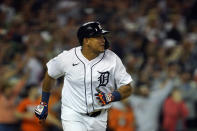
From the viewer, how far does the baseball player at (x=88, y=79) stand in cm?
500

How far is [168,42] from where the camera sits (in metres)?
10.4

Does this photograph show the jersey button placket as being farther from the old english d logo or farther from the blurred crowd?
the blurred crowd

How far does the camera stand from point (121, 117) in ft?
25.3

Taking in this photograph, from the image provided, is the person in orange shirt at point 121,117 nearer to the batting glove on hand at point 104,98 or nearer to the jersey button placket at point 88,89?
the jersey button placket at point 88,89

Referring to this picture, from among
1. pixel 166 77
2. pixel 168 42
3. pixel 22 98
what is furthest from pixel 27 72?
pixel 168 42

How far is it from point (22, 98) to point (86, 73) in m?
2.88

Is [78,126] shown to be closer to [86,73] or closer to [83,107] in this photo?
[83,107]

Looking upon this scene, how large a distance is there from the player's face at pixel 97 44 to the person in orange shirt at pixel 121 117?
9.36 feet

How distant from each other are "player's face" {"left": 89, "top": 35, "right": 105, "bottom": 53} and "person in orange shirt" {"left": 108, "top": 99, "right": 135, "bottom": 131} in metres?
2.85

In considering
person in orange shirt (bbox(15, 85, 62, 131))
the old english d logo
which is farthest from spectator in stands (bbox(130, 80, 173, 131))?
the old english d logo

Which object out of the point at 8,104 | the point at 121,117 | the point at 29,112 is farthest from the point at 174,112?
the point at 8,104

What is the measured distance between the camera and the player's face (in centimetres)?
501

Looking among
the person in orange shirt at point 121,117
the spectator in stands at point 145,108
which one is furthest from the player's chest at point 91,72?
the spectator in stands at point 145,108

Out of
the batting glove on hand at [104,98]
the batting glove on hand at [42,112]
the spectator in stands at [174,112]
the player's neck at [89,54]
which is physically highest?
the player's neck at [89,54]
